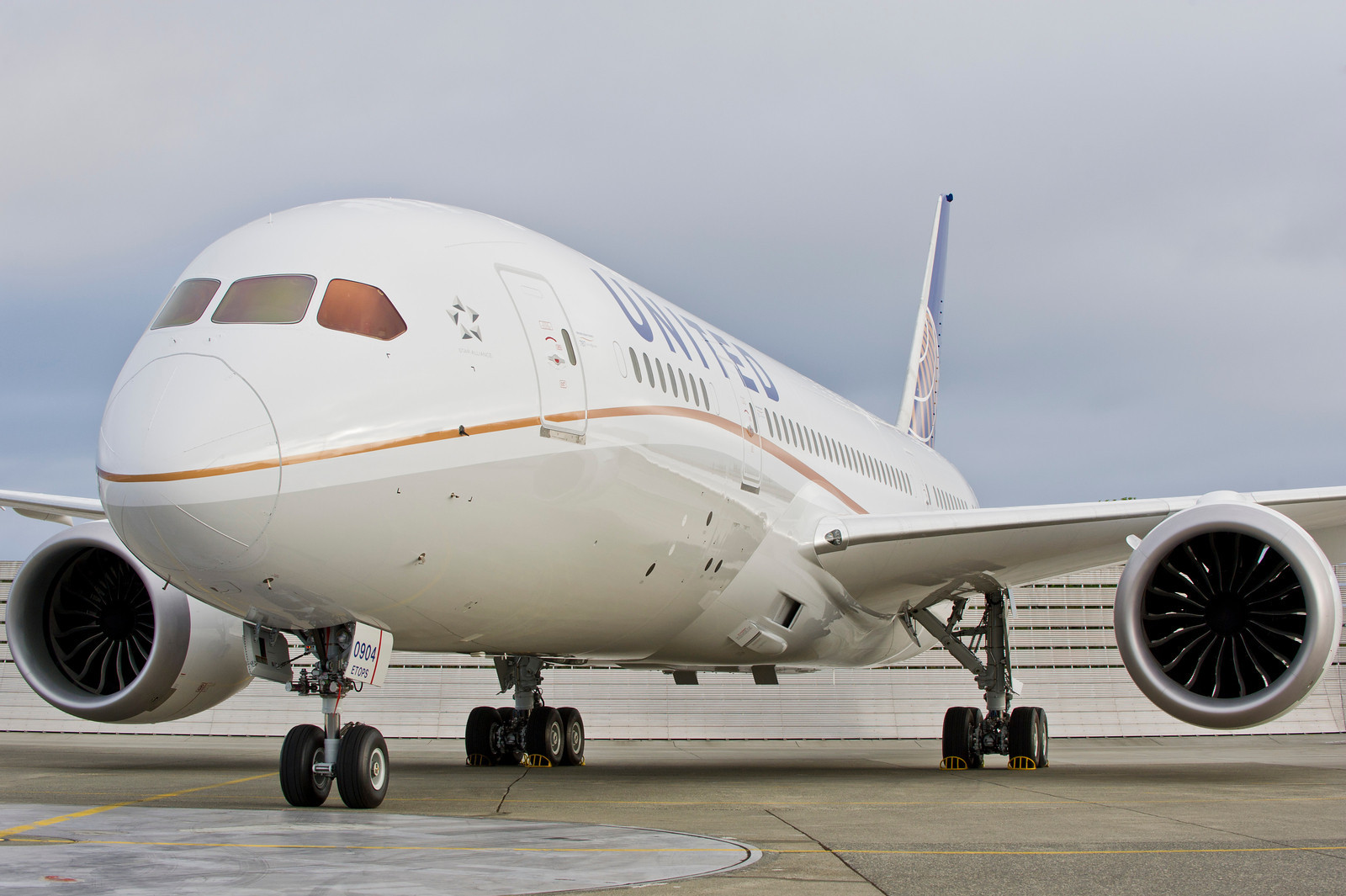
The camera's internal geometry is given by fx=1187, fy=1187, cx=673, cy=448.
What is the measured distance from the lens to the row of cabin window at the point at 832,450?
10.2 metres

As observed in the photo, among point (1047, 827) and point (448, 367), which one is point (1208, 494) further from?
point (448, 367)

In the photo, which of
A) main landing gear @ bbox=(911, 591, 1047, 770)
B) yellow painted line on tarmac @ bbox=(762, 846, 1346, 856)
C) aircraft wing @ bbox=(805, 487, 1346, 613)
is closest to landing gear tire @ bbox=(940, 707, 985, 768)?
main landing gear @ bbox=(911, 591, 1047, 770)

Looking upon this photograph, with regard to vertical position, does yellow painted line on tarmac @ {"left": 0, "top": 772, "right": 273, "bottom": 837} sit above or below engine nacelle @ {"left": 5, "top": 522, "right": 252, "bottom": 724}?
below

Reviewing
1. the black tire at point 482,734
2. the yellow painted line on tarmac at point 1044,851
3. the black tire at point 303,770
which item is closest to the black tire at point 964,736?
the black tire at point 482,734

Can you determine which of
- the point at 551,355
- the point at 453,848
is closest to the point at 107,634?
the point at 551,355

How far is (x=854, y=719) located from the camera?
2339 cm

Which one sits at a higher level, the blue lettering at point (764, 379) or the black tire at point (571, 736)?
the blue lettering at point (764, 379)

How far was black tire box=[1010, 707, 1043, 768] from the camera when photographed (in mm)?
12250

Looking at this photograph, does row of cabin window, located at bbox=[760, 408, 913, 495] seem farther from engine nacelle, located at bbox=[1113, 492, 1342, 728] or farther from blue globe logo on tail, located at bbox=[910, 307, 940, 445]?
blue globe logo on tail, located at bbox=[910, 307, 940, 445]

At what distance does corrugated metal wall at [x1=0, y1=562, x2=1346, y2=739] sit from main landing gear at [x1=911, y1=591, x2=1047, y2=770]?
1065 centimetres

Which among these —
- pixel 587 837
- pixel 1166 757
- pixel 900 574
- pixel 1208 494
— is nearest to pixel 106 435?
pixel 587 837

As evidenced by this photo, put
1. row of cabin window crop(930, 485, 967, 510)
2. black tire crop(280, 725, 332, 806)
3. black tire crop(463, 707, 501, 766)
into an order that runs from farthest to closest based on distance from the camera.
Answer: row of cabin window crop(930, 485, 967, 510)
black tire crop(463, 707, 501, 766)
black tire crop(280, 725, 332, 806)

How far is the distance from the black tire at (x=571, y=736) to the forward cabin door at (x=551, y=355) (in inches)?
271

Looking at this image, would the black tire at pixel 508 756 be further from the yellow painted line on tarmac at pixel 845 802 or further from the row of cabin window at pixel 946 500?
the row of cabin window at pixel 946 500
